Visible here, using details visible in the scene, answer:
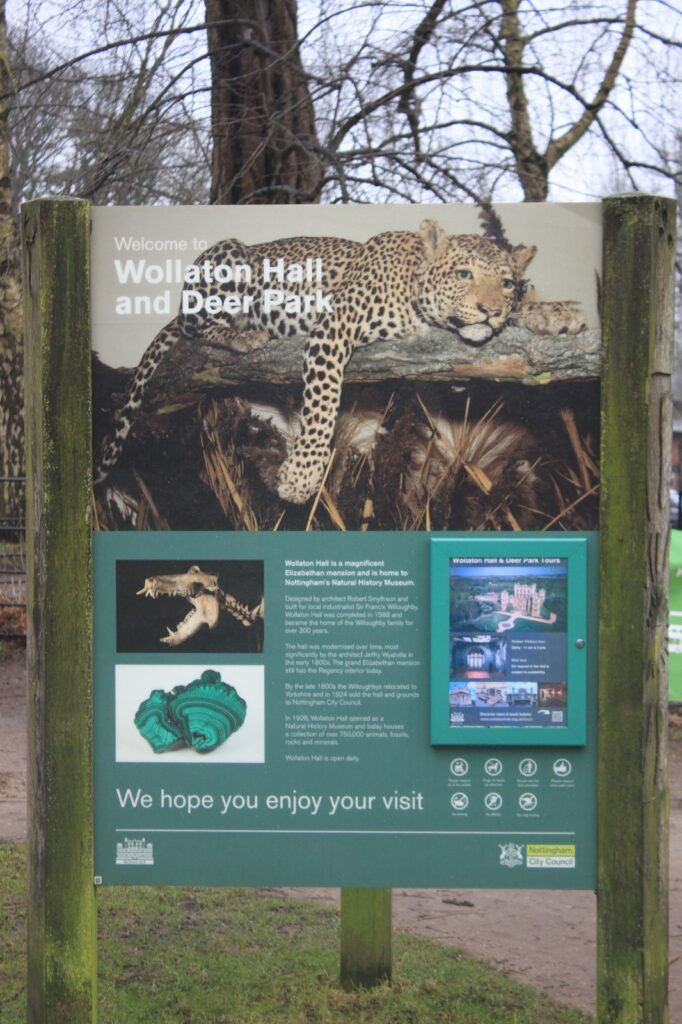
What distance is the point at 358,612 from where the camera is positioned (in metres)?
3.39

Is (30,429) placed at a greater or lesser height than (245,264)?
lesser

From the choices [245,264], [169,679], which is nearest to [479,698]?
[169,679]

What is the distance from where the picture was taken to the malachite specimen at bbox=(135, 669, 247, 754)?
3396 millimetres

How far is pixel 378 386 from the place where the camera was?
11.2ft

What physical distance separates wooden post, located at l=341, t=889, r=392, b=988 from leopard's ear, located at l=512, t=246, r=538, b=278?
2.24 metres

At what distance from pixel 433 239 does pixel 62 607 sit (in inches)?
55.5

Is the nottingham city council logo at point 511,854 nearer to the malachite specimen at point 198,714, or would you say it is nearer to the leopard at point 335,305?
the malachite specimen at point 198,714

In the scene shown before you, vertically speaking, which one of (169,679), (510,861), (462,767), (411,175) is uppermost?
(411,175)

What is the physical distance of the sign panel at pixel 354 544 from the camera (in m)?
3.38

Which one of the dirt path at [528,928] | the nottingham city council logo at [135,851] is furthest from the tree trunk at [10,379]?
the nottingham city council logo at [135,851]

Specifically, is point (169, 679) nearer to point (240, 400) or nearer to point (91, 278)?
point (240, 400)

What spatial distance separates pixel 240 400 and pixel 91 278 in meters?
0.52

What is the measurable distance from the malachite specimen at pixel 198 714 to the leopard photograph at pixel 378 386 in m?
0.45

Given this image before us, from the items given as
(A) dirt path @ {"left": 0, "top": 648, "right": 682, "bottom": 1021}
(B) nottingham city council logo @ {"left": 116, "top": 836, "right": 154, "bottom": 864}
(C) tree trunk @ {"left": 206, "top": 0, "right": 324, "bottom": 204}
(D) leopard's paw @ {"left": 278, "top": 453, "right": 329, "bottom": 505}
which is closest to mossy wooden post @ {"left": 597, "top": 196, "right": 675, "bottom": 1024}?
(D) leopard's paw @ {"left": 278, "top": 453, "right": 329, "bottom": 505}
